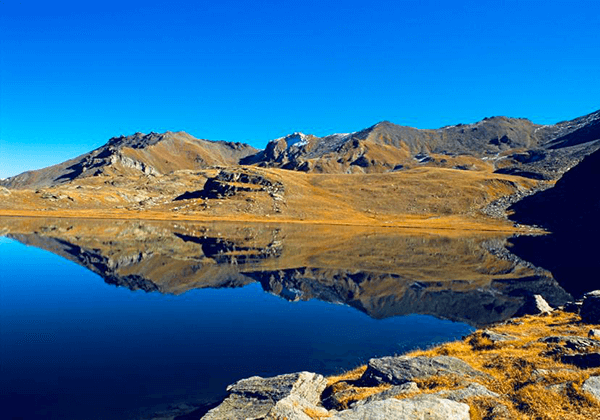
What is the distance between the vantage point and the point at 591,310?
93.3 feet

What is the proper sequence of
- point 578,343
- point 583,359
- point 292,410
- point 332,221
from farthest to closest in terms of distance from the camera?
point 332,221
point 578,343
point 583,359
point 292,410

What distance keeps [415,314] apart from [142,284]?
38074mm

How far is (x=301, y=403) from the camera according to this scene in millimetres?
13805

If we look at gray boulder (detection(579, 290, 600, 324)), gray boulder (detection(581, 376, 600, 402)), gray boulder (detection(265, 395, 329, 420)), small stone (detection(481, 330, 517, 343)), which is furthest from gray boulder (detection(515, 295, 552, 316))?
gray boulder (detection(265, 395, 329, 420))

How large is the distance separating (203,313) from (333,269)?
33.0m

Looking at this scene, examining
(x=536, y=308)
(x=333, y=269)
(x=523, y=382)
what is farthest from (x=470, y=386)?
(x=333, y=269)

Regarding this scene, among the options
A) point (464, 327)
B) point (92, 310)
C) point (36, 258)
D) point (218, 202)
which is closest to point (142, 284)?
point (92, 310)

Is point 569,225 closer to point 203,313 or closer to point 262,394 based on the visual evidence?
point 203,313

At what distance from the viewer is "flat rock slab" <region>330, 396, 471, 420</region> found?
12023 millimetres

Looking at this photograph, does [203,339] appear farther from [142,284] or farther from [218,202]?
[218,202]

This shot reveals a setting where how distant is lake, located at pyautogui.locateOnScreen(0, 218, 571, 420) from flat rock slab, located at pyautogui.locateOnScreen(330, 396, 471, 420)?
11.7 metres

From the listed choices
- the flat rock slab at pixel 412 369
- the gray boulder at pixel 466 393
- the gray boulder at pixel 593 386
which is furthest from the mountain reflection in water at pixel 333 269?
the gray boulder at pixel 466 393

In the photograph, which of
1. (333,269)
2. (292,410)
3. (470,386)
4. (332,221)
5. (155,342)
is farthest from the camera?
(332,221)

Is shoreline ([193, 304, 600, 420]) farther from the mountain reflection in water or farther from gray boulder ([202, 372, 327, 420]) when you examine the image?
the mountain reflection in water
